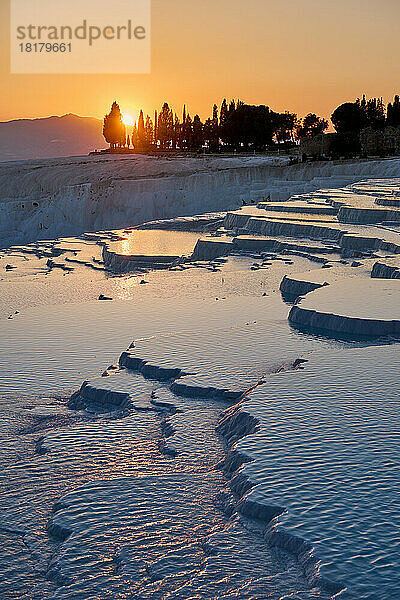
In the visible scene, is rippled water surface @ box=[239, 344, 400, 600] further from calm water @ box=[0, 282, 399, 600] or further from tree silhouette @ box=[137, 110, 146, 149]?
tree silhouette @ box=[137, 110, 146, 149]

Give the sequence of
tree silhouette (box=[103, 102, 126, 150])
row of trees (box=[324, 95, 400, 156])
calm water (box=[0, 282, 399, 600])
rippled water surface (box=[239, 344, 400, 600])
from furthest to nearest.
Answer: tree silhouette (box=[103, 102, 126, 150])
row of trees (box=[324, 95, 400, 156])
calm water (box=[0, 282, 399, 600])
rippled water surface (box=[239, 344, 400, 600])

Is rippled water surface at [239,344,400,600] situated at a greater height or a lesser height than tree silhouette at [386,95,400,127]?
lesser

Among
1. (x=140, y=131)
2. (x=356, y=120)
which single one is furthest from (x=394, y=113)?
(x=140, y=131)

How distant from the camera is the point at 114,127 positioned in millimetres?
90250

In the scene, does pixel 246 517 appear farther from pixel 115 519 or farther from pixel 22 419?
pixel 22 419

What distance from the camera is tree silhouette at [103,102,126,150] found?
89.9 metres

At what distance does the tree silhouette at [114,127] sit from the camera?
89.9 meters

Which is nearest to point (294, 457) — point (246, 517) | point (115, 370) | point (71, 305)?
point (246, 517)

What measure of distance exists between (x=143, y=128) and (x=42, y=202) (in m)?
50.5

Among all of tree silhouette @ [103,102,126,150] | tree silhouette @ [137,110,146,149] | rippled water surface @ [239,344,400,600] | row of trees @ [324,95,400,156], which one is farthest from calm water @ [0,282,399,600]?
tree silhouette @ [103,102,126,150]

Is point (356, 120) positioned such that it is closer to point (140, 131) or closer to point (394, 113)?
point (394, 113)

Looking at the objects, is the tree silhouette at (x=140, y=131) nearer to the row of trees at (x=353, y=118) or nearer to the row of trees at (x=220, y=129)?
the row of trees at (x=220, y=129)

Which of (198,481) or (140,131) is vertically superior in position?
(140,131)

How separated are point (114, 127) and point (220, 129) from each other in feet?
62.4
